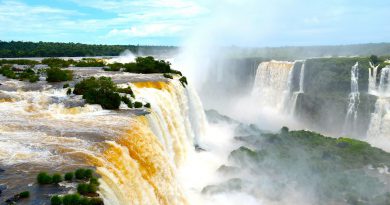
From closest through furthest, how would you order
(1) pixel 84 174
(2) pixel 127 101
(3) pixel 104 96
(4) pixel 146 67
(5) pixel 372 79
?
1. (1) pixel 84 174
2. (3) pixel 104 96
3. (2) pixel 127 101
4. (4) pixel 146 67
5. (5) pixel 372 79

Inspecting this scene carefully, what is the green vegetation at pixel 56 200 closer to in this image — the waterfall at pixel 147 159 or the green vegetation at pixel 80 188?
the green vegetation at pixel 80 188

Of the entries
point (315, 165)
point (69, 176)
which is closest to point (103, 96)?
point (69, 176)

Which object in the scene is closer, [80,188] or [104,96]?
[80,188]

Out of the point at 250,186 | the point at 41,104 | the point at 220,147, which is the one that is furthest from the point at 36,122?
the point at 220,147

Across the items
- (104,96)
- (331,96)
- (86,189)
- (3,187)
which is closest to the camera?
(86,189)

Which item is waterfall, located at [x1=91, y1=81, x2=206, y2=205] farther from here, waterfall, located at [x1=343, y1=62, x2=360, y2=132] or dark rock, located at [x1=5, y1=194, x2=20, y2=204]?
waterfall, located at [x1=343, y1=62, x2=360, y2=132]

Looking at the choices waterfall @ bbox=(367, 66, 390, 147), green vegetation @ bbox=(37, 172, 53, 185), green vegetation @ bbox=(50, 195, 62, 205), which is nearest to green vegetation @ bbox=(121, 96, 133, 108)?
green vegetation @ bbox=(37, 172, 53, 185)

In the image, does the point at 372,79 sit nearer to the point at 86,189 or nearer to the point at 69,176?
the point at 69,176
